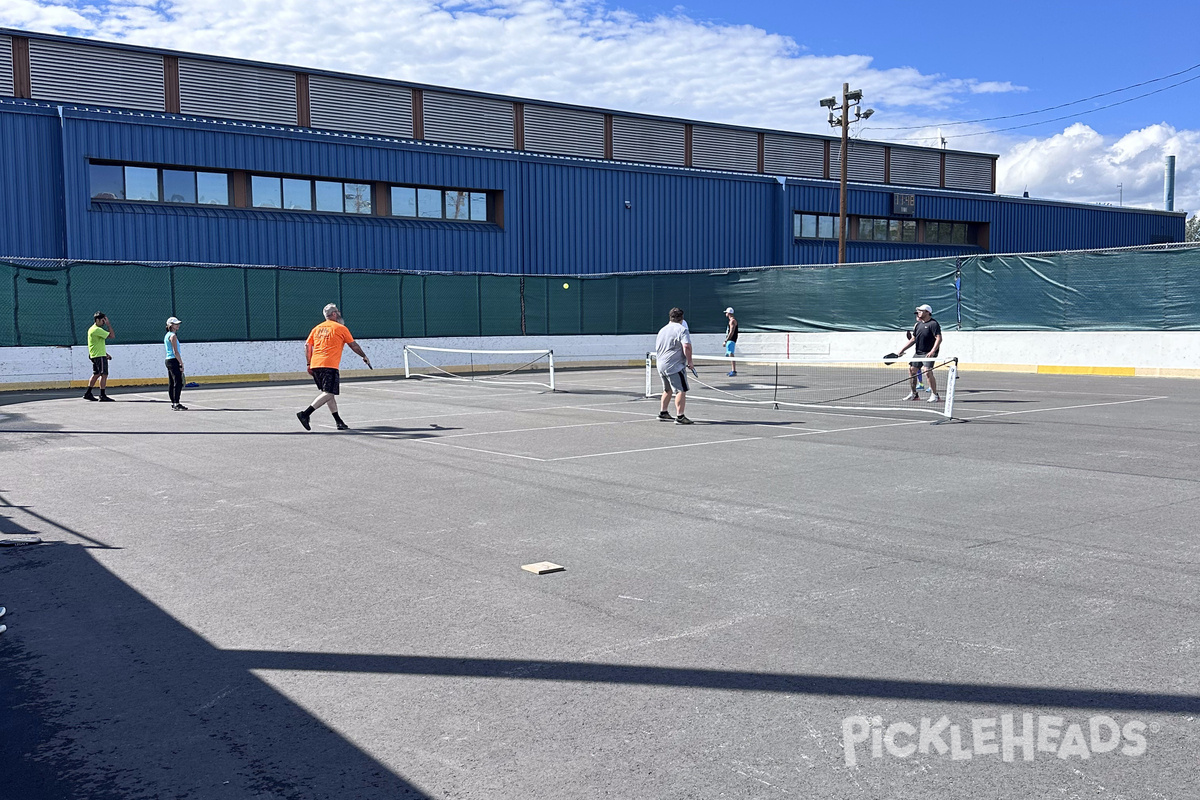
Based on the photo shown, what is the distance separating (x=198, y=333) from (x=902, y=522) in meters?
24.2

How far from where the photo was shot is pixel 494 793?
3562mm

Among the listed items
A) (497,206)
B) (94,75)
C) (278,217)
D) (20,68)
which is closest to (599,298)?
(497,206)

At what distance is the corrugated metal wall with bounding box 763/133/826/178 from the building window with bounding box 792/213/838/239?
4011mm

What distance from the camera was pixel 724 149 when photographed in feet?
165

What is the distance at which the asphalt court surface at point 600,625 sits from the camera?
12.5 feet

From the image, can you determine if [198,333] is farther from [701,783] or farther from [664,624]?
[701,783]

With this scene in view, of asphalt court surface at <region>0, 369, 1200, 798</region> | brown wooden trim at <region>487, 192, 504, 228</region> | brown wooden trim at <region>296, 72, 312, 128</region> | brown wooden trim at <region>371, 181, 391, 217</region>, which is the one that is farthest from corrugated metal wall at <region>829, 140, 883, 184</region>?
asphalt court surface at <region>0, 369, 1200, 798</region>

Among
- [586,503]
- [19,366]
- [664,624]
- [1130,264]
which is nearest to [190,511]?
[586,503]

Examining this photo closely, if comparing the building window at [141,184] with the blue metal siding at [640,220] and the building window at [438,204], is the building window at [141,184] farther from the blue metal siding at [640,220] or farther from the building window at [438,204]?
the blue metal siding at [640,220]

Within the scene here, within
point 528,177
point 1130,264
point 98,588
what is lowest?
point 98,588

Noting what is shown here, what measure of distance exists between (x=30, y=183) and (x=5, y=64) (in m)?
6.15

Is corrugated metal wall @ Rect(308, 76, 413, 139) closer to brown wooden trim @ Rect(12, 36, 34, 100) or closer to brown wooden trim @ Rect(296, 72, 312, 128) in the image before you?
brown wooden trim @ Rect(296, 72, 312, 128)

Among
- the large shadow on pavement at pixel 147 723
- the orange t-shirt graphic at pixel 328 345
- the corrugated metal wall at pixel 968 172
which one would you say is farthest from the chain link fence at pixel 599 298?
the corrugated metal wall at pixel 968 172

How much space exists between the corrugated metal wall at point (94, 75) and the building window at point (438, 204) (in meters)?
8.97
